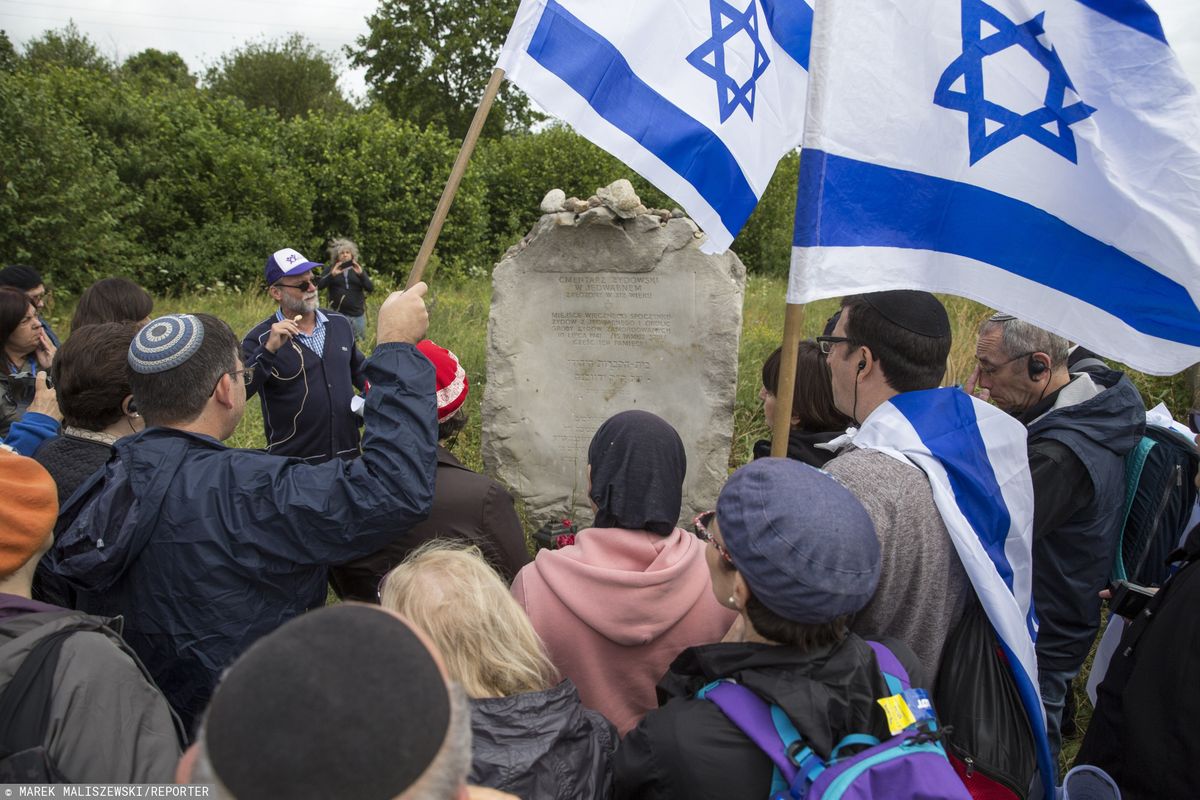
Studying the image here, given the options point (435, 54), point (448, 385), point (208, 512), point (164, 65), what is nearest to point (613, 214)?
point (448, 385)

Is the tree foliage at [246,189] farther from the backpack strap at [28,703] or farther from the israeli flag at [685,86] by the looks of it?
the backpack strap at [28,703]

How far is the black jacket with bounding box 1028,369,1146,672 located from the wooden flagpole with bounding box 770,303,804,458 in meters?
0.90

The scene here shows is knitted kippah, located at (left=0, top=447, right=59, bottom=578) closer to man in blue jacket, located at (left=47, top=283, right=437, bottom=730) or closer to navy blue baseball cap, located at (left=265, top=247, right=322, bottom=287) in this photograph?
man in blue jacket, located at (left=47, top=283, right=437, bottom=730)

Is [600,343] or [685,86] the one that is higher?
[685,86]

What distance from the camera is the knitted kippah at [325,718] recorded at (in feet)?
2.14

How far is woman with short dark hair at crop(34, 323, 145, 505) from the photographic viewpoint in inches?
81.8

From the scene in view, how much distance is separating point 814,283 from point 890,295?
0.30 meters

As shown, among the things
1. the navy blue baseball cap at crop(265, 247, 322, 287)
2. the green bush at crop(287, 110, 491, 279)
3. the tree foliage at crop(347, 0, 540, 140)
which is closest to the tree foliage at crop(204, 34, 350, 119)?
the tree foliage at crop(347, 0, 540, 140)

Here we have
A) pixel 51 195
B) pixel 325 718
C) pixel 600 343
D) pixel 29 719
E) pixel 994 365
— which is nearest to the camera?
pixel 325 718

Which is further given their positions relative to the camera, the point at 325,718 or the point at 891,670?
the point at 891,670

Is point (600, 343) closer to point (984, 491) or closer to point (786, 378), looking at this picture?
point (786, 378)

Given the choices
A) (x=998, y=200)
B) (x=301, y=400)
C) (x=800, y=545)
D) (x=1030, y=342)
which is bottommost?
(x=301, y=400)

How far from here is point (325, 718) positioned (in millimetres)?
660

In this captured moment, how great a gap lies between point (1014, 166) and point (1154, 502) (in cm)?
149
